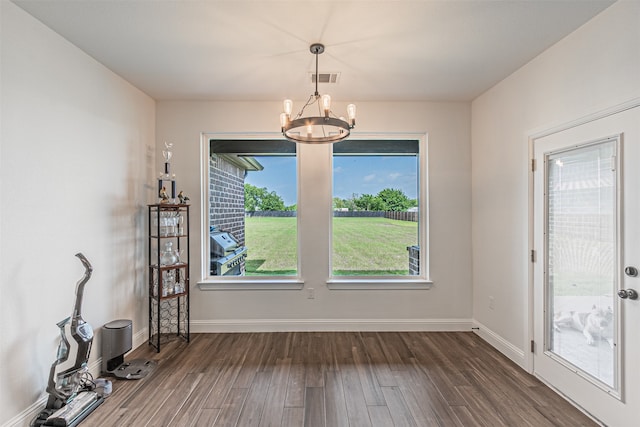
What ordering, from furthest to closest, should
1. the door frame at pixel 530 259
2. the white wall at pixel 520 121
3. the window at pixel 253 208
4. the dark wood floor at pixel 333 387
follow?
the window at pixel 253 208 < the door frame at pixel 530 259 < the dark wood floor at pixel 333 387 < the white wall at pixel 520 121

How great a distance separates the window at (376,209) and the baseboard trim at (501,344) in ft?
3.10

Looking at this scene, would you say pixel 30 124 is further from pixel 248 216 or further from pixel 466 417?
pixel 466 417

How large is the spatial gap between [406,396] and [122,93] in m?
3.87

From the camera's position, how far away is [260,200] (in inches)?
146

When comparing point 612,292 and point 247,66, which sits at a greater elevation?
point 247,66

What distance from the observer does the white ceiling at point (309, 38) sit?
1.94 metres

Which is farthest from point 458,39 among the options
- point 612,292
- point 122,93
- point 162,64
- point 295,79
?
point 122,93

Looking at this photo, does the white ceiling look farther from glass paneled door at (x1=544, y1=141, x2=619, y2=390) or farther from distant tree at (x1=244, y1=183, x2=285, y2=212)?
distant tree at (x1=244, y1=183, x2=285, y2=212)

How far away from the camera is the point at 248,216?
374 centimetres

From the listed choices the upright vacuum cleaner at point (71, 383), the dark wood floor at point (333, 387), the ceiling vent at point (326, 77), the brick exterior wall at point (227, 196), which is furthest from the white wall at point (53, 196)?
the ceiling vent at point (326, 77)

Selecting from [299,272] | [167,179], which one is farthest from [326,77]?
[299,272]

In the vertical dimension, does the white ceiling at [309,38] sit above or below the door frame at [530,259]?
above

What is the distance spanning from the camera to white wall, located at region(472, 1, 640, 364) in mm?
1914

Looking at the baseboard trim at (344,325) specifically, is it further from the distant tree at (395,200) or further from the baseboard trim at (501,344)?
the distant tree at (395,200)
